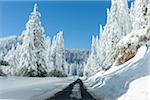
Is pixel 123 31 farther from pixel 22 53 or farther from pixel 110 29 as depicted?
pixel 22 53

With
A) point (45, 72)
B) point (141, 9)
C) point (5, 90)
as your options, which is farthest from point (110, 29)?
point (5, 90)

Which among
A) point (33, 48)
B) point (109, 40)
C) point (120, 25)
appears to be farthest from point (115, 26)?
point (33, 48)

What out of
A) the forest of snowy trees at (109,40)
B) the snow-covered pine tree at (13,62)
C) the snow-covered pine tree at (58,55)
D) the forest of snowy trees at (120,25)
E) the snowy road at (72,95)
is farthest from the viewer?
the snow-covered pine tree at (58,55)

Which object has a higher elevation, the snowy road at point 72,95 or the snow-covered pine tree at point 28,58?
the snow-covered pine tree at point 28,58

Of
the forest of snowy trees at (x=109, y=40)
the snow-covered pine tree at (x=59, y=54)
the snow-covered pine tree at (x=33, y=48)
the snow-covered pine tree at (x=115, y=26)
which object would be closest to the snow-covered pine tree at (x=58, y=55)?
the snow-covered pine tree at (x=59, y=54)

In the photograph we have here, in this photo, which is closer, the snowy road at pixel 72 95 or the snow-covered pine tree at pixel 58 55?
the snowy road at pixel 72 95

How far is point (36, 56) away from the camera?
42.8 metres

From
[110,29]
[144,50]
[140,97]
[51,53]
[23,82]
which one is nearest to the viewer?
[140,97]

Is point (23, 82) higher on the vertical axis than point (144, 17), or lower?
lower

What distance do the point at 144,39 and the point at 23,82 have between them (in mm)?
14610

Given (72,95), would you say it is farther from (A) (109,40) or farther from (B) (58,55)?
(B) (58,55)

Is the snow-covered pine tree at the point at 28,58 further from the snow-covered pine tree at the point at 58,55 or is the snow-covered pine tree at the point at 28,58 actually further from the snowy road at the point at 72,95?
the snow-covered pine tree at the point at 58,55

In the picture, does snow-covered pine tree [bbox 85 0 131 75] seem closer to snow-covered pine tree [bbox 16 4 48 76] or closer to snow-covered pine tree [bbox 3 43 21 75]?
snow-covered pine tree [bbox 16 4 48 76]

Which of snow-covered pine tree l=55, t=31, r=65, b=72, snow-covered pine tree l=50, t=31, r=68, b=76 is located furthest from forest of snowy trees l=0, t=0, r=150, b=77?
snow-covered pine tree l=55, t=31, r=65, b=72
